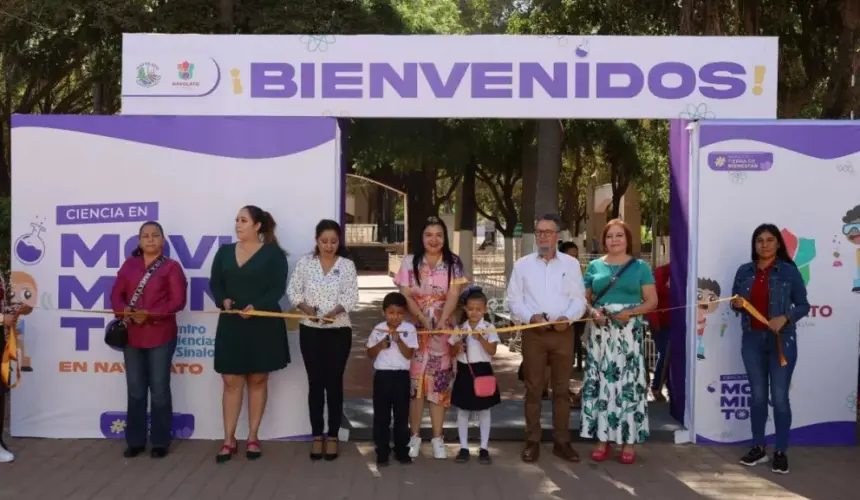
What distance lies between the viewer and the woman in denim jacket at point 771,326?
5812 mm

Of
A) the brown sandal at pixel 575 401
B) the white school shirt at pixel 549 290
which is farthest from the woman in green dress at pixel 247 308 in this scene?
the brown sandal at pixel 575 401

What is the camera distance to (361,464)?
5957 mm

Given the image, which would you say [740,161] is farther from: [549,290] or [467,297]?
[467,297]

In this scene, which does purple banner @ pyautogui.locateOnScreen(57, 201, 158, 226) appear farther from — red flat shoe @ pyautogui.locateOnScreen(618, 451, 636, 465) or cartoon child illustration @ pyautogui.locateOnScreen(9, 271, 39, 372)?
red flat shoe @ pyautogui.locateOnScreen(618, 451, 636, 465)

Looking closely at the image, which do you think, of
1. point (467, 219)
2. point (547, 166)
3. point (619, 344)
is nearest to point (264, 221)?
point (619, 344)

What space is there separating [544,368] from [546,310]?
0.43m

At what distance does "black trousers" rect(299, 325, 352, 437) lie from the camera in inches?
234

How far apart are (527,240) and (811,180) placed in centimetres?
722

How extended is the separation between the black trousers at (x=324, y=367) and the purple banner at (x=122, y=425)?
3.55 ft

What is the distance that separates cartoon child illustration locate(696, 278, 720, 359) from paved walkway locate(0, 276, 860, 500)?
30.6 inches

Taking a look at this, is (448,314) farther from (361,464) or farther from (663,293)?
(663,293)

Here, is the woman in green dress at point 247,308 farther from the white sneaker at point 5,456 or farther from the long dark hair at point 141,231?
the white sneaker at point 5,456

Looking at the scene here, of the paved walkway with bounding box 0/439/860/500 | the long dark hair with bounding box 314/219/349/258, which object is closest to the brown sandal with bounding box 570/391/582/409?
the paved walkway with bounding box 0/439/860/500

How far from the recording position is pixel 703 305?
21.0 feet
